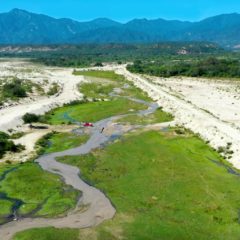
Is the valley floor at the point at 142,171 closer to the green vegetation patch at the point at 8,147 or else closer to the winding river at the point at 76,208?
the winding river at the point at 76,208

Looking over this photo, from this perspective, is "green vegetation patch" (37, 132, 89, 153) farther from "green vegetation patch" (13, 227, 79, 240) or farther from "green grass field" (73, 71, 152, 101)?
"green grass field" (73, 71, 152, 101)

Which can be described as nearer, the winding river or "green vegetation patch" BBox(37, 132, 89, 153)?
the winding river

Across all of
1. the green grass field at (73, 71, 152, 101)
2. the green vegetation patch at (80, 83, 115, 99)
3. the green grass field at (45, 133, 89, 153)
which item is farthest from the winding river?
the green vegetation patch at (80, 83, 115, 99)

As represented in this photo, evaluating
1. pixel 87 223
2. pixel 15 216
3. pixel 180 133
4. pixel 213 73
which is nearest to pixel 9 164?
pixel 15 216

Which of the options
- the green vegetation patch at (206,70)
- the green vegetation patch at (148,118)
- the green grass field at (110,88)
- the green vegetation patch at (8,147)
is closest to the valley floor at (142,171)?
the green vegetation patch at (148,118)

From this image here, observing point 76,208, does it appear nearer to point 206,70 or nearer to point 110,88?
point 110,88

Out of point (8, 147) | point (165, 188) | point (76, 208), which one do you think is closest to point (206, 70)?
point (8, 147)
